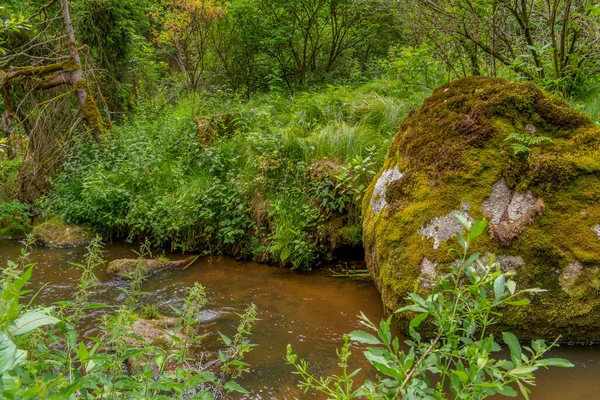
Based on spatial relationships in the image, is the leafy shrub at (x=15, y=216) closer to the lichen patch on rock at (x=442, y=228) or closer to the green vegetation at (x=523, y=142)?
the lichen patch on rock at (x=442, y=228)

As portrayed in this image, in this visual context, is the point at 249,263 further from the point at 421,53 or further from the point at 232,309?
the point at 421,53

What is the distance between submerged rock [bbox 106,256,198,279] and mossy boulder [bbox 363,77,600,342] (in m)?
2.85

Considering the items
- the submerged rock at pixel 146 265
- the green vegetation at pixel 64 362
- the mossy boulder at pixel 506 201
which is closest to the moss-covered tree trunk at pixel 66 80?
the submerged rock at pixel 146 265

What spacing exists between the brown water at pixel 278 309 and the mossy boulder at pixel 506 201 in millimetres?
410

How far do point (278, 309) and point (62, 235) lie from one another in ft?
15.7

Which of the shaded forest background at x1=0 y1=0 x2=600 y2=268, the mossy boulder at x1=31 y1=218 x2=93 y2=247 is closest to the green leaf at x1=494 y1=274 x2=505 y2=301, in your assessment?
the shaded forest background at x1=0 y1=0 x2=600 y2=268

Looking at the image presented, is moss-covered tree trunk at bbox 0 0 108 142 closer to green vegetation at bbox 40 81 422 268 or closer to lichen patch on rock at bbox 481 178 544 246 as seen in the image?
green vegetation at bbox 40 81 422 268

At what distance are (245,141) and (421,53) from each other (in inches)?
114

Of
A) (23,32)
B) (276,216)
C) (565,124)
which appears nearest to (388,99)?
(276,216)

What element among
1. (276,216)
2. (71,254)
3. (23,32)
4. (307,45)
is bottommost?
(71,254)

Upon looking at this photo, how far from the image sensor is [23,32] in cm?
776

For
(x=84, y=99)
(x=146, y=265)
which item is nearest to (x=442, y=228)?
(x=146, y=265)

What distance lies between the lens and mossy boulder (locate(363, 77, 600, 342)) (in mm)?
2910

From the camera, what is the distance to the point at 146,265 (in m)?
5.12
